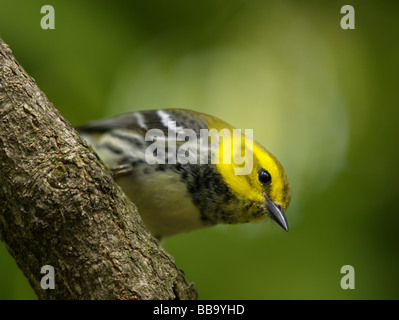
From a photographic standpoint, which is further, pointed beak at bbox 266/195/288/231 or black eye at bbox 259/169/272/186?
black eye at bbox 259/169/272/186

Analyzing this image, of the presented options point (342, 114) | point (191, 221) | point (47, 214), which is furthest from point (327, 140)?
point (47, 214)

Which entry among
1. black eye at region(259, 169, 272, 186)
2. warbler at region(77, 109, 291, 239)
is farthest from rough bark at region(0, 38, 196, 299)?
black eye at region(259, 169, 272, 186)

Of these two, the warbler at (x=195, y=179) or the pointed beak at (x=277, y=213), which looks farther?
the warbler at (x=195, y=179)

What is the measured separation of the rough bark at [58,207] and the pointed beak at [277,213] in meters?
1.40

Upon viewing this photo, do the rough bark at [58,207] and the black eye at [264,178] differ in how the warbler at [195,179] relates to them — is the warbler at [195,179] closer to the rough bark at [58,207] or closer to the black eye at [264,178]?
Result: the black eye at [264,178]

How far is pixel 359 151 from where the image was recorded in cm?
476

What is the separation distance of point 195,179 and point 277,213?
0.68 metres

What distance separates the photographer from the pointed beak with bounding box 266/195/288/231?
3908 mm

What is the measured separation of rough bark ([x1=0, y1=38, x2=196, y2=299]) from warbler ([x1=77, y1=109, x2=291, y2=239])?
4.00 feet

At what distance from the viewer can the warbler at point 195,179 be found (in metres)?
4.02

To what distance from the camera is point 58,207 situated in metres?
2.58

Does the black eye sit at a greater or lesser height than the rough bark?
greater

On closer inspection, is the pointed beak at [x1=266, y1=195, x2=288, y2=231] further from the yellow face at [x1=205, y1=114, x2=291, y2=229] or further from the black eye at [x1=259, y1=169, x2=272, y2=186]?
the black eye at [x1=259, y1=169, x2=272, y2=186]

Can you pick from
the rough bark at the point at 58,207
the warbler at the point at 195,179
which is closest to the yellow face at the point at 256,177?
the warbler at the point at 195,179
